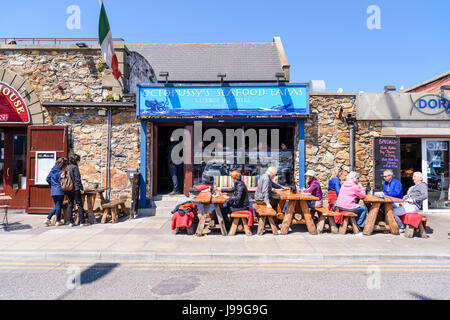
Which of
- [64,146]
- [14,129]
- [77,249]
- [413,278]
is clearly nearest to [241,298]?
[413,278]

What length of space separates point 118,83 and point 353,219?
7894 mm

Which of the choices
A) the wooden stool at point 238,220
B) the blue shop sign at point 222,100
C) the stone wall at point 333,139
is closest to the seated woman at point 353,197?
the wooden stool at point 238,220

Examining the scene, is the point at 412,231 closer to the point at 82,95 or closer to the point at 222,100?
the point at 222,100

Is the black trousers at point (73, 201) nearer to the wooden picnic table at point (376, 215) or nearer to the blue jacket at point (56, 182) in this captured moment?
the blue jacket at point (56, 182)

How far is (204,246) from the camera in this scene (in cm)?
600

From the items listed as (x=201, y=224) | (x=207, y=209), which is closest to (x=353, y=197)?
(x=207, y=209)

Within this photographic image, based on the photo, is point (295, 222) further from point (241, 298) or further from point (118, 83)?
point (118, 83)

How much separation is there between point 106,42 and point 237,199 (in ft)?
19.7

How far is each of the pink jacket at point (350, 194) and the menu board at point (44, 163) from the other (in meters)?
8.44

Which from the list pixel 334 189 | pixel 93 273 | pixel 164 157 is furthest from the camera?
pixel 164 157

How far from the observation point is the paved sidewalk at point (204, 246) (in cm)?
542

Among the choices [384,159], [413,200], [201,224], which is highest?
[384,159]

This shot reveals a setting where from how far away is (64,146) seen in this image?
930cm

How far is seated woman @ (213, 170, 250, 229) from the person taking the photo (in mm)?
7039
